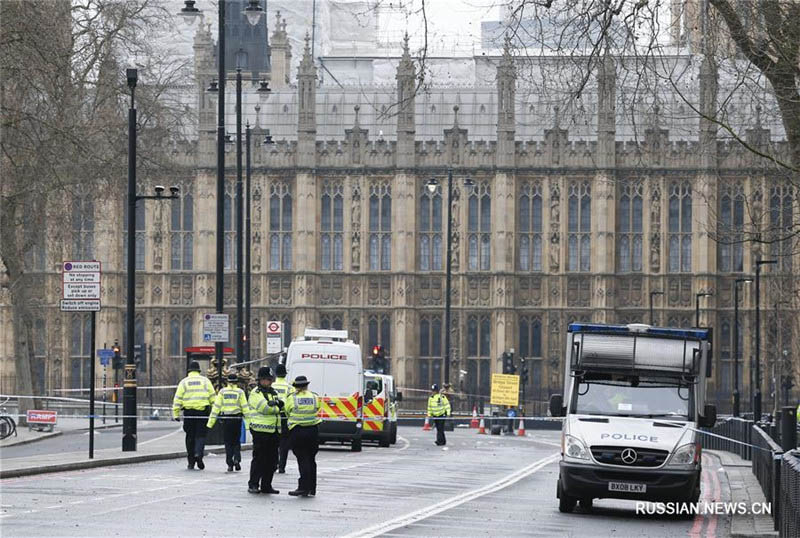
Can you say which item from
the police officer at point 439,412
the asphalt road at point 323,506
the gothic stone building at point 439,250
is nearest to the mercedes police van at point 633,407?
the asphalt road at point 323,506

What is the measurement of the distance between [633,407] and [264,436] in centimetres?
428

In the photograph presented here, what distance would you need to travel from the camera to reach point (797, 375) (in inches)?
2534

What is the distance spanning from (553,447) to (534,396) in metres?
22.6

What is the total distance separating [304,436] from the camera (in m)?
20.2

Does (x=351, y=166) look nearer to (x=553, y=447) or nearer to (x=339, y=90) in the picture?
(x=339, y=90)

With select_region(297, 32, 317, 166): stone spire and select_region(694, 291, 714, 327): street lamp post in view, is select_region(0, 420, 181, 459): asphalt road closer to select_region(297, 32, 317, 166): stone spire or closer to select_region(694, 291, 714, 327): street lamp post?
select_region(694, 291, 714, 327): street lamp post

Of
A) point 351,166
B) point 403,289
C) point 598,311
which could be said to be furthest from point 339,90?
point 598,311

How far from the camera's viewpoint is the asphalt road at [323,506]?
53.2ft

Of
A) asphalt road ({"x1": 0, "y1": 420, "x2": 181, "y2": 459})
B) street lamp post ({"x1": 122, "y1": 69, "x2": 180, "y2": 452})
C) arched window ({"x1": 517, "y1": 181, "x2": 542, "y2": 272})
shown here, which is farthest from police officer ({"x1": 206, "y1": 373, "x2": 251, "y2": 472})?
arched window ({"x1": 517, "y1": 181, "x2": 542, "y2": 272})

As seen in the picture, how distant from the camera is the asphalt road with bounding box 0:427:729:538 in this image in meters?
16.2

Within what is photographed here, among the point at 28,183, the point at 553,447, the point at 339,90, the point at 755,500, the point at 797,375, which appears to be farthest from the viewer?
the point at 339,90

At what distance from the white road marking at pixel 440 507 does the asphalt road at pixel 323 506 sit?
0.05 ft

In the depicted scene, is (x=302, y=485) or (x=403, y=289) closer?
(x=302, y=485)

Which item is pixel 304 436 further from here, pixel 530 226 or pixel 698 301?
pixel 530 226
